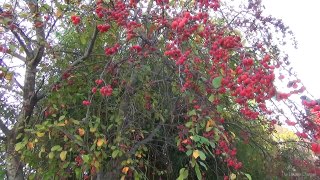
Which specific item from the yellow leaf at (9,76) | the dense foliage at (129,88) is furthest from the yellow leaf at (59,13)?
the yellow leaf at (9,76)

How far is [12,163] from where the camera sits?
312 cm

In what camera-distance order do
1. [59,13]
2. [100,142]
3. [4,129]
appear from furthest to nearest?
1. [4,129]
2. [59,13]
3. [100,142]

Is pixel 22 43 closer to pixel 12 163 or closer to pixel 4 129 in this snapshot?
pixel 4 129

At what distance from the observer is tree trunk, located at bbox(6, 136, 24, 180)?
306 centimetres

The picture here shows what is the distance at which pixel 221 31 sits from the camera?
2383 mm

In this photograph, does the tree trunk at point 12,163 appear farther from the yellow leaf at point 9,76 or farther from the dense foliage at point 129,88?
the yellow leaf at point 9,76

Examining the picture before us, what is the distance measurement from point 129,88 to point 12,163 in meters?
1.23

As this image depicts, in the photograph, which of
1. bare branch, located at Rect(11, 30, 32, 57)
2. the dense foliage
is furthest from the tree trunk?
bare branch, located at Rect(11, 30, 32, 57)

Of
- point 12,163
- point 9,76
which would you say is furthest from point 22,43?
point 12,163

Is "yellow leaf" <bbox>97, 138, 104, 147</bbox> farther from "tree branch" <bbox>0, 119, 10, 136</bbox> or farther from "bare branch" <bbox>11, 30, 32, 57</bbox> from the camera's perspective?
"bare branch" <bbox>11, 30, 32, 57</bbox>

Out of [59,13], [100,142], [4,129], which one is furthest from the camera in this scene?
[4,129]

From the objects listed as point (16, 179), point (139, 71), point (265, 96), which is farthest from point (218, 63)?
point (16, 179)

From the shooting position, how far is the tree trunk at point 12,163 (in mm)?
3062

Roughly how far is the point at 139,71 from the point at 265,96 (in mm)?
1369
